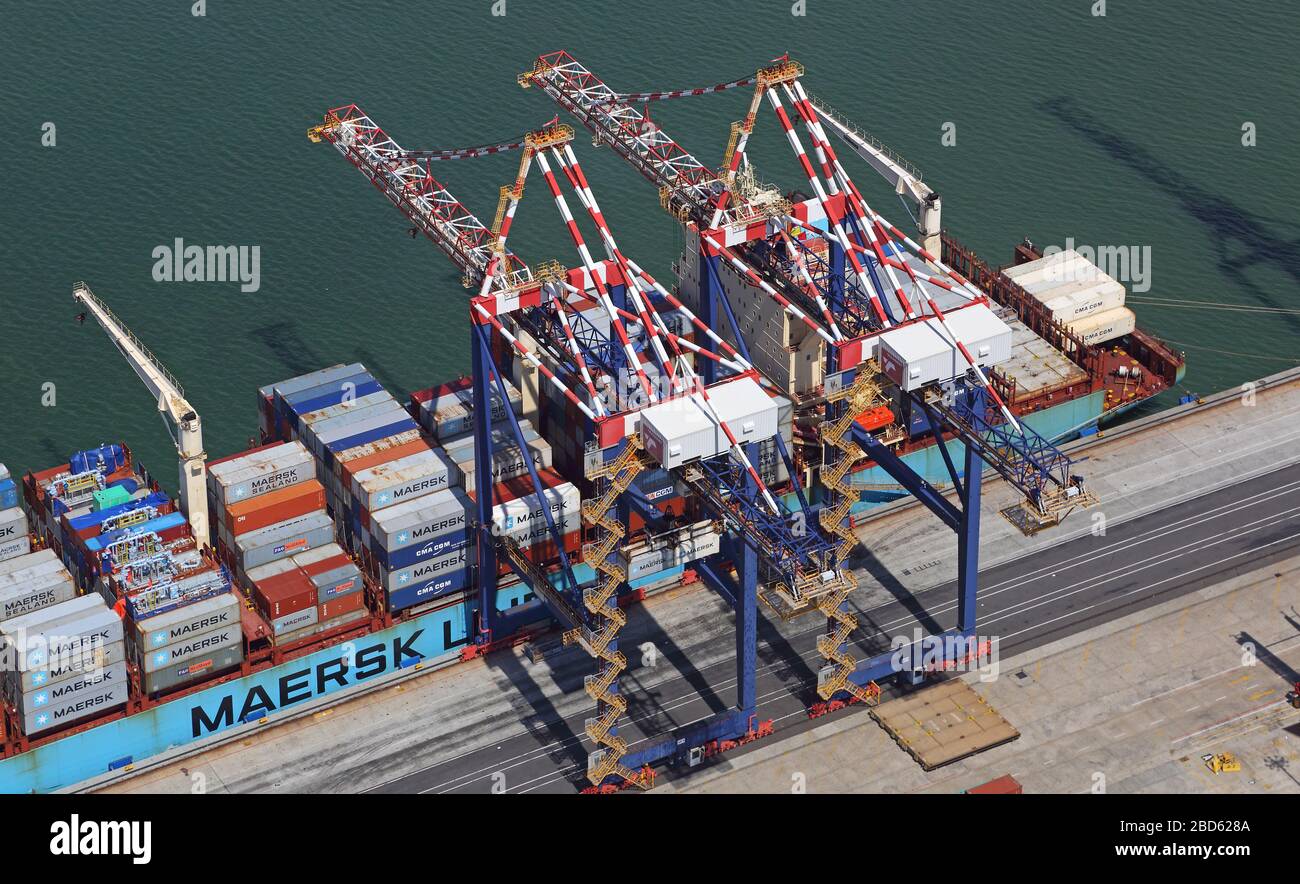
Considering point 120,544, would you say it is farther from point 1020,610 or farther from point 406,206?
point 1020,610

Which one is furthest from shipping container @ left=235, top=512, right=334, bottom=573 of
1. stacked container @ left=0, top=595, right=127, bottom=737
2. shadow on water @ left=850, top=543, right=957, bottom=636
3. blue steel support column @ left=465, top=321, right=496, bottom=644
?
shadow on water @ left=850, top=543, right=957, bottom=636

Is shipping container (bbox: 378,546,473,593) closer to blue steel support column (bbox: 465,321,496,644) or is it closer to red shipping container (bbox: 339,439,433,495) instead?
blue steel support column (bbox: 465,321,496,644)

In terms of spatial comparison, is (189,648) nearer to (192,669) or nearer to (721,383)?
(192,669)

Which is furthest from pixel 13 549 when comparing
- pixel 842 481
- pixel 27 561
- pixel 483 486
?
pixel 842 481

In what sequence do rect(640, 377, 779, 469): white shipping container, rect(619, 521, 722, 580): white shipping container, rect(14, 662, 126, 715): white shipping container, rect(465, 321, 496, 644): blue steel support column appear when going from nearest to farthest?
1. rect(640, 377, 779, 469): white shipping container
2. rect(14, 662, 126, 715): white shipping container
3. rect(619, 521, 722, 580): white shipping container
4. rect(465, 321, 496, 644): blue steel support column

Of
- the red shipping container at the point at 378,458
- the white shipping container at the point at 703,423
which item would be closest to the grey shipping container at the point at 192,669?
the red shipping container at the point at 378,458

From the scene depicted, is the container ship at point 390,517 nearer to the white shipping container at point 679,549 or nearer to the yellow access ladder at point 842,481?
the white shipping container at point 679,549

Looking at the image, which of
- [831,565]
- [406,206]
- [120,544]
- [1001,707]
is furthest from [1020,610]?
[120,544]
